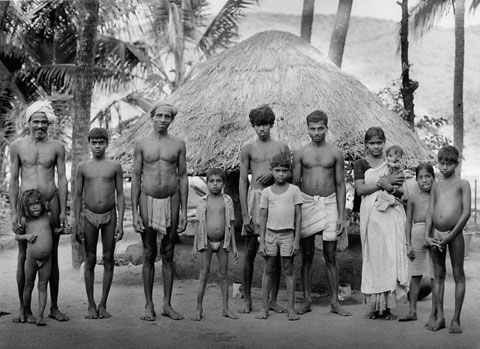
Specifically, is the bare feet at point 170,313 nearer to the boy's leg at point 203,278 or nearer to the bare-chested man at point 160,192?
the bare-chested man at point 160,192

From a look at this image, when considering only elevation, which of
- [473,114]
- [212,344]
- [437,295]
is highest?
[473,114]

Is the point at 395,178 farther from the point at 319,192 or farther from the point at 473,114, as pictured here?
the point at 473,114

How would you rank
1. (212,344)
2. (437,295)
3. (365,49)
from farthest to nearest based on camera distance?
Answer: (365,49)
(437,295)
(212,344)

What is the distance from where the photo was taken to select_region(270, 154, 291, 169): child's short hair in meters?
6.23

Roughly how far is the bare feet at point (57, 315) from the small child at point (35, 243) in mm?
198

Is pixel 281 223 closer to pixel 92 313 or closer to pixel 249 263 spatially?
pixel 249 263

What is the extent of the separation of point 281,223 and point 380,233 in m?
0.88

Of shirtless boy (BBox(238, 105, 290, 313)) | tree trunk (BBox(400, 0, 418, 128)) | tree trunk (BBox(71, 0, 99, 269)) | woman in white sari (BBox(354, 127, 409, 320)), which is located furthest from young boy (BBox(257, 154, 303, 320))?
tree trunk (BBox(400, 0, 418, 128))

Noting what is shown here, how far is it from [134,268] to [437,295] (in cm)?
420

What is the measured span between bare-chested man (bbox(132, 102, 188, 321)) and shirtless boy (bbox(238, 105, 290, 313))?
591mm

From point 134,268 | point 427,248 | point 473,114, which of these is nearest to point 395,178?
point 427,248

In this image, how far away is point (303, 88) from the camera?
858 cm

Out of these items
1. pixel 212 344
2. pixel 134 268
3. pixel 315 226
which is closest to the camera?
pixel 212 344

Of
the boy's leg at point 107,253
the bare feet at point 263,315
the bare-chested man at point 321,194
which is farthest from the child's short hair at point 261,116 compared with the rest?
the bare feet at point 263,315
